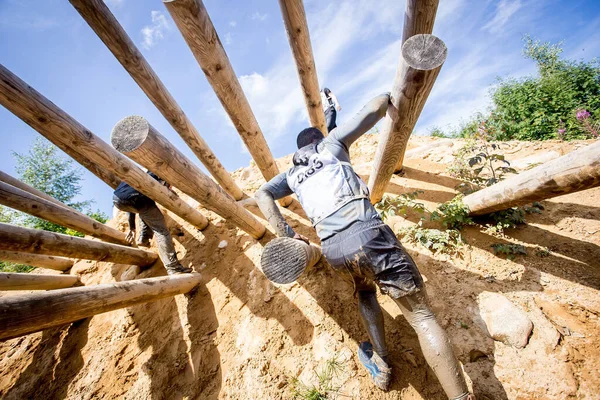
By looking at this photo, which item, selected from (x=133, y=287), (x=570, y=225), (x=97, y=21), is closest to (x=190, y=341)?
(x=133, y=287)

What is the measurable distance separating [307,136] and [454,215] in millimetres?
1999

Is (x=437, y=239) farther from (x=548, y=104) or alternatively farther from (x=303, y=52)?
(x=548, y=104)

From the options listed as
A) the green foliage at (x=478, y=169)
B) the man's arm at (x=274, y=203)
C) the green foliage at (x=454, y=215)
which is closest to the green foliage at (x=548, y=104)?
the green foliage at (x=478, y=169)

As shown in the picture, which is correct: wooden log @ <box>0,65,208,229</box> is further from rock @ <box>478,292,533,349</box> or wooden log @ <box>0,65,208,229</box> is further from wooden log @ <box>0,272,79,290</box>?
rock @ <box>478,292,533,349</box>

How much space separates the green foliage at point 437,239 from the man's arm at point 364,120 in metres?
1.57

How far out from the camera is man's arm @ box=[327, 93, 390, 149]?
69.3 inches

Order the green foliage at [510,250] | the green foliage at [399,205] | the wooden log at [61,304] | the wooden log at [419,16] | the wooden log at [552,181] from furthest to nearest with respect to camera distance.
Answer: the green foliage at [399,205] < the green foliage at [510,250] < the wooden log at [419,16] < the wooden log at [552,181] < the wooden log at [61,304]

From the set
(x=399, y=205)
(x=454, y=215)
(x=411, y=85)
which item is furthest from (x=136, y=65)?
(x=454, y=215)

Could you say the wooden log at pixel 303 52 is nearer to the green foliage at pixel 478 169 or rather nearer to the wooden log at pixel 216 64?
the wooden log at pixel 216 64

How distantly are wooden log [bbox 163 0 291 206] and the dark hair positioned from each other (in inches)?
27.5

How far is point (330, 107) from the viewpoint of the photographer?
417 cm

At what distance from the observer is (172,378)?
2379mm

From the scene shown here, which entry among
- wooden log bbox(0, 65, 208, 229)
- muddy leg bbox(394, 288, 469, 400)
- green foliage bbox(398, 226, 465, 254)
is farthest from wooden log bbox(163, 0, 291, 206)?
muddy leg bbox(394, 288, 469, 400)

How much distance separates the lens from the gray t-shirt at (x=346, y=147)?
1.78m
